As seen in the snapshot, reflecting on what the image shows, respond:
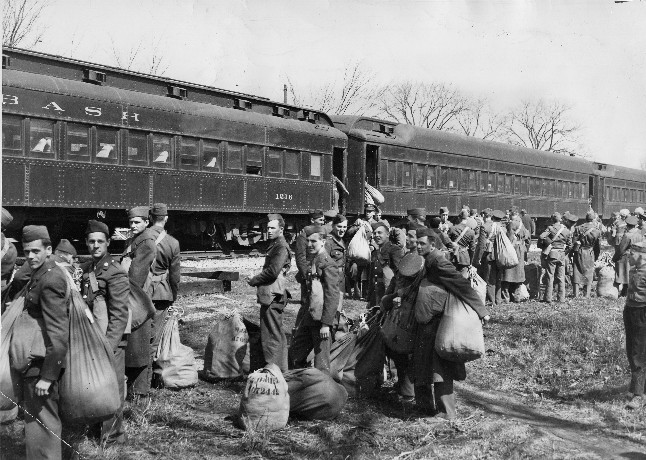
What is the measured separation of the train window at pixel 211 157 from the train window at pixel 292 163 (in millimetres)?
2251

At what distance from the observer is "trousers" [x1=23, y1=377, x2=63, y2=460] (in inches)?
158

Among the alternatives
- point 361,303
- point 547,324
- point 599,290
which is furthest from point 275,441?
point 599,290

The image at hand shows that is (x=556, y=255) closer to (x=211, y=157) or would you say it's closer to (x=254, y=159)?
(x=254, y=159)

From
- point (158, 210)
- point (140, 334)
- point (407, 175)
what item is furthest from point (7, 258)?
point (407, 175)

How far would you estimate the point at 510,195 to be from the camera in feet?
88.0

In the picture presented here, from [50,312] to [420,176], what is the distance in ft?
61.5

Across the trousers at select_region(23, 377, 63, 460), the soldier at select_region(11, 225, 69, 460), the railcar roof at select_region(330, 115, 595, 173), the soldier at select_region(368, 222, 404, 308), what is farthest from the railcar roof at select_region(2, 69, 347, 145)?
the trousers at select_region(23, 377, 63, 460)

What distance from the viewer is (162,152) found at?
574 inches

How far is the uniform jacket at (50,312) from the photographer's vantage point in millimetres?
3908

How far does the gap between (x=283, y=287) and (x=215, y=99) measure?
10842 mm

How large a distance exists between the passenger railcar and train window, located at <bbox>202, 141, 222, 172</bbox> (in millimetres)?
22

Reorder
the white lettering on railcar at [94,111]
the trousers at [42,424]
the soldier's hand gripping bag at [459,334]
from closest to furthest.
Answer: the trousers at [42,424] → the soldier's hand gripping bag at [459,334] → the white lettering on railcar at [94,111]

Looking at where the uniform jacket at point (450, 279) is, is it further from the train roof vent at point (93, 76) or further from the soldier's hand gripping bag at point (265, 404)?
the train roof vent at point (93, 76)

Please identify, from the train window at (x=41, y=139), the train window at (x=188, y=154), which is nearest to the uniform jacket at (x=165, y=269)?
the train window at (x=41, y=139)
